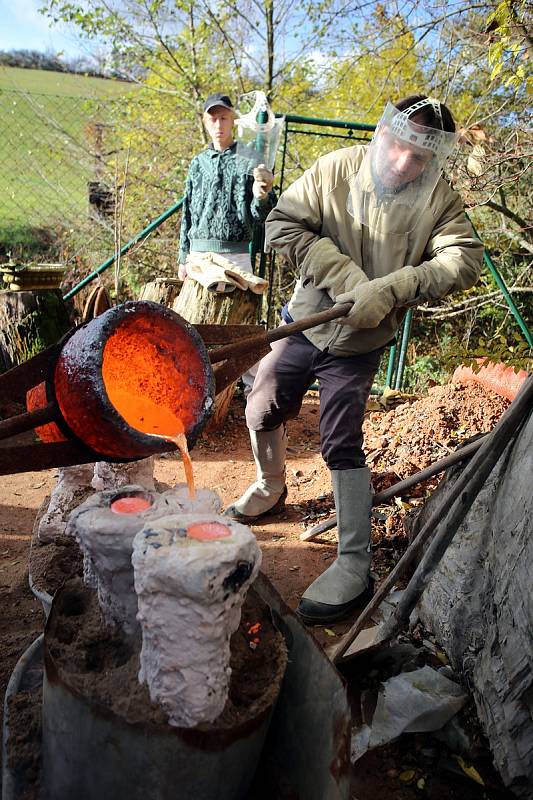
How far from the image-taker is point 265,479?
3.22 m

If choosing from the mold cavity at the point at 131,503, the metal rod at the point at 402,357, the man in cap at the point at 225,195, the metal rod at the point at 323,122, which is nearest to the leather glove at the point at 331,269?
the mold cavity at the point at 131,503

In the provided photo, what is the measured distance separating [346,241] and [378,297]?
0.39 metres

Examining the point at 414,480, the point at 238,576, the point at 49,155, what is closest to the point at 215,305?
the point at 414,480

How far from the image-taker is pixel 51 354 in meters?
1.54

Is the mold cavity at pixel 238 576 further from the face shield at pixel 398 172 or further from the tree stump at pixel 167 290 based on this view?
the tree stump at pixel 167 290

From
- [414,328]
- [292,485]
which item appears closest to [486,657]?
[292,485]

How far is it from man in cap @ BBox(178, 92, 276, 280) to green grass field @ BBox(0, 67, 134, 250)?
3945 millimetres

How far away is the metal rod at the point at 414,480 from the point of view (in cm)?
232

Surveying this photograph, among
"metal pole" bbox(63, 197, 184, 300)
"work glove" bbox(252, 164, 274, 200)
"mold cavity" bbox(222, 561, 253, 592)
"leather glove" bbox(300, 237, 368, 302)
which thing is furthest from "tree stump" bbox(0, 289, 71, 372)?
"mold cavity" bbox(222, 561, 253, 592)

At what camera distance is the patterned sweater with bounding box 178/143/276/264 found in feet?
13.6

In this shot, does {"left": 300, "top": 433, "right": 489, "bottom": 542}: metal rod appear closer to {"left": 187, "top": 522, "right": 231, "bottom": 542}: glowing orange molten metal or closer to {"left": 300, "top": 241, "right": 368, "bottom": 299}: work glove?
{"left": 300, "top": 241, "right": 368, "bottom": 299}: work glove

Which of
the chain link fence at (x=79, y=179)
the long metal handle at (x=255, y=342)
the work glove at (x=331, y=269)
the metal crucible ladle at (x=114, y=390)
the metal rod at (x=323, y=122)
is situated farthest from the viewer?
the chain link fence at (x=79, y=179)

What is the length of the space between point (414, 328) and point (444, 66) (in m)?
2.49

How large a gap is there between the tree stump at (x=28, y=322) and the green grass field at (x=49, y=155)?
391 centimetres
